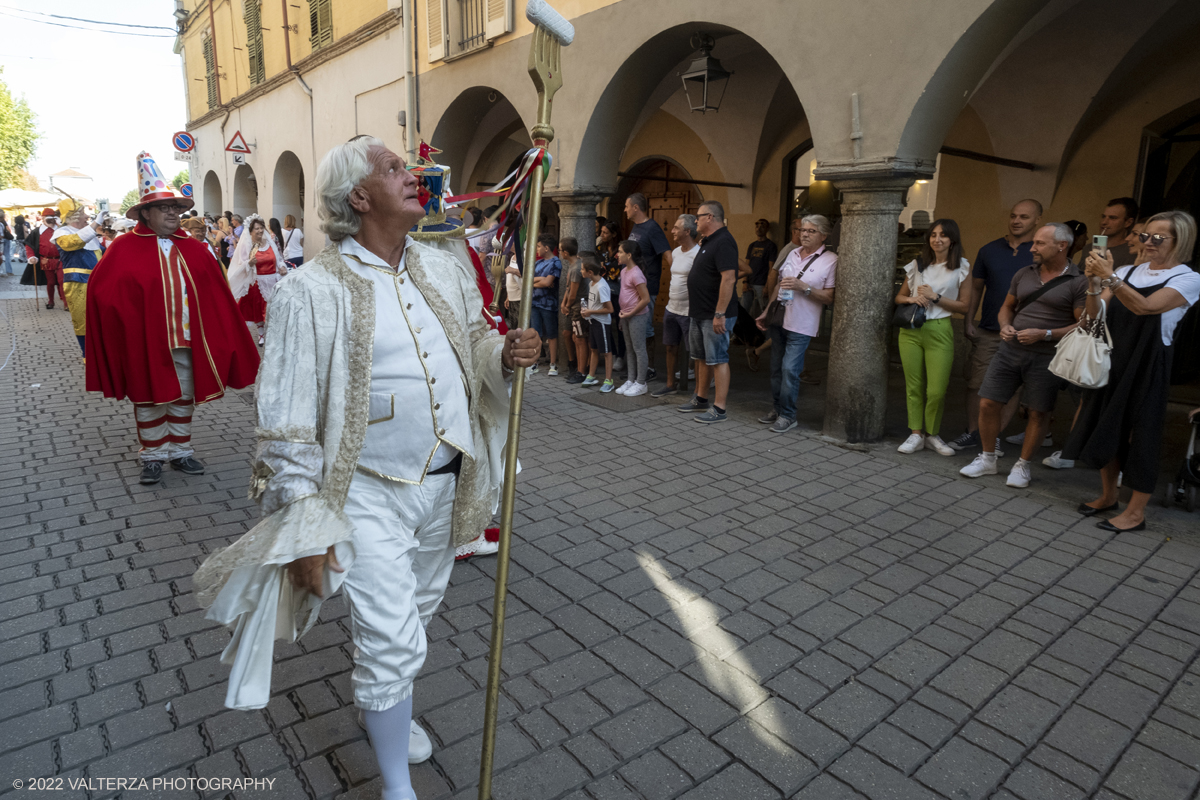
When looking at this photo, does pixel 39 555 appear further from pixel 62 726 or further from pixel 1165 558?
pixel 1165 558

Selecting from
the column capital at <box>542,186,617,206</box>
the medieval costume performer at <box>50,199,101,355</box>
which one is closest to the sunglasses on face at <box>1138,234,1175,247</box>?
the column capital at <box>542,186,617,206</box>

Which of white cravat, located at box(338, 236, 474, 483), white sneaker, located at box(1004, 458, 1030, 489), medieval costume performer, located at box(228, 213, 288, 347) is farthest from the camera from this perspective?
medieval costume performer, located at box(228, 213, 288, 347)

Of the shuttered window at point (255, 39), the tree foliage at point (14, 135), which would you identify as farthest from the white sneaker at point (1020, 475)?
the tree foliage at point (14, 135)

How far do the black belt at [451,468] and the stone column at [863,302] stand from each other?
181 inches

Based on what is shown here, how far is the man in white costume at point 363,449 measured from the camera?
1.90m

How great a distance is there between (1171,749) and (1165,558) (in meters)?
1.89

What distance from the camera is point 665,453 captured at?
5.98m

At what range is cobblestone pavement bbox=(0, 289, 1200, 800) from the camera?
2412 millimetres

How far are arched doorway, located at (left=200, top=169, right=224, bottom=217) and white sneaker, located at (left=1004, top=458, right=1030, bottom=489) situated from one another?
2535 cm

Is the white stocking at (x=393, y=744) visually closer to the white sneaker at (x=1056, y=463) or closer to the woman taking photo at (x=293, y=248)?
the white sneaker at (x=1056, y=463)

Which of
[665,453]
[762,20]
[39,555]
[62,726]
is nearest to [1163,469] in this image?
[665,453]

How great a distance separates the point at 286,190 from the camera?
1819 cm

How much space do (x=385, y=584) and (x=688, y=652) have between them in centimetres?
157

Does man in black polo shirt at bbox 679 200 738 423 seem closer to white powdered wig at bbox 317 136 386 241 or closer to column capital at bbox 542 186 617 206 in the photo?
column capital at bbox 542 186 617 206
